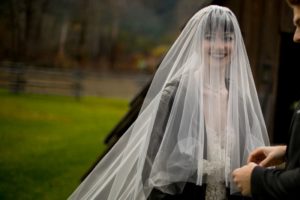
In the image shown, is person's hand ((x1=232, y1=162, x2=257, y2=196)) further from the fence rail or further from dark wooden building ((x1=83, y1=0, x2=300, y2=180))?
the fence rail

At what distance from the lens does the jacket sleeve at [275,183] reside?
1662 millimetres

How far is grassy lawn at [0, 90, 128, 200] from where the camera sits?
691 centimetres

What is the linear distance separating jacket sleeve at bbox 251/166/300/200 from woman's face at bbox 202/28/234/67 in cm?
112

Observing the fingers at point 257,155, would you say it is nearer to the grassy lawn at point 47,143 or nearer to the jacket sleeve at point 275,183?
the jacket sleeve at point 275,183

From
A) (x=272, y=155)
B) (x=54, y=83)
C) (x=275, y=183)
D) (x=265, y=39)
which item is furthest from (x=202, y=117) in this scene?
(x=54, y=83)

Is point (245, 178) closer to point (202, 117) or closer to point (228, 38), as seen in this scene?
point (202, 117)

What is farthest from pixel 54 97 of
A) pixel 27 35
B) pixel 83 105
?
pixel 27 35

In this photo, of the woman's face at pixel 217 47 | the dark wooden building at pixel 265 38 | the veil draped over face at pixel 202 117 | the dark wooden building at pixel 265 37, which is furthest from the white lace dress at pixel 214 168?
the dark wooden building at pixel 265 37

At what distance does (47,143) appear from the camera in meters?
10.5

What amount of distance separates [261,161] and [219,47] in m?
0.89

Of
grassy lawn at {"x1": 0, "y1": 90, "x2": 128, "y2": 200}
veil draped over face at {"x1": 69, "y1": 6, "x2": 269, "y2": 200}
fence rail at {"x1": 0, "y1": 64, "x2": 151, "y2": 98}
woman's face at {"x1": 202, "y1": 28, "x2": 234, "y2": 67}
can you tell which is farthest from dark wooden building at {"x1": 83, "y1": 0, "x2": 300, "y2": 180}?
fence rail at {"x1": 0, "y1": 64, "x2": 151, "y2": 98}

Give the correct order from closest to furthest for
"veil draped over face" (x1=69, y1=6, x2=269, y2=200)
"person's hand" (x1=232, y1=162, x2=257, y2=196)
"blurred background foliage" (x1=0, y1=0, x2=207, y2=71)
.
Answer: "person's hand" (x1=232, y1=162, x2=257, y2=196) → "veil draped over face" (x1=69, y1=6, x2=269, y2=200) → "blurred background foliage" (x1=0, y1=0, x2=207, y2=71)

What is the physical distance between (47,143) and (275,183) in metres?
9.27

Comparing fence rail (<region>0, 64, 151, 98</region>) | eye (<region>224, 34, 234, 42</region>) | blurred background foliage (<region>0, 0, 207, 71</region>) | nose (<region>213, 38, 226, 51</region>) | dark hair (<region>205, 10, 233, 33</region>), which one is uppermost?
dark hair (<region>205, 10, 233, 33</region>)
